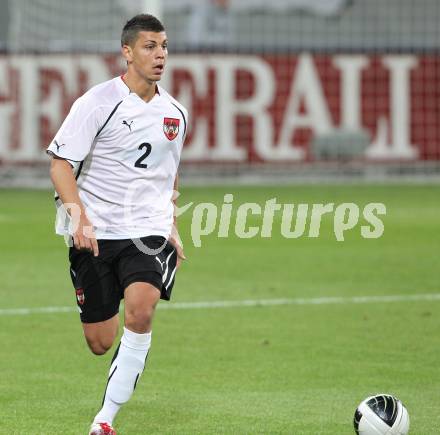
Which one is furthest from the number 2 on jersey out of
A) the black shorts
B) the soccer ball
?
the soccer ball

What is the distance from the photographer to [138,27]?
22.6 feet

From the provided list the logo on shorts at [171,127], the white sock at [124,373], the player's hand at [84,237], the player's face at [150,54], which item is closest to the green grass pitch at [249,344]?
the white sock at [124,373]

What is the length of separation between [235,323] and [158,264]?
3.64 meters

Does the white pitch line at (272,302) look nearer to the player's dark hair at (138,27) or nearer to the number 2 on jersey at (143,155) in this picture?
the number 2 on jersey at (143,155)

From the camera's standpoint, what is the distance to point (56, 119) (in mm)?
22547

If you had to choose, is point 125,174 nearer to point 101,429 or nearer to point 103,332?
point 103,332

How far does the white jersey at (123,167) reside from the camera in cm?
683

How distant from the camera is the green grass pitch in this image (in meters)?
7.18

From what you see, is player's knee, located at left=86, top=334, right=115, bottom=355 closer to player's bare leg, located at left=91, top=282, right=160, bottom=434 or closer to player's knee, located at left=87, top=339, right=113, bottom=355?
player's knee, located at left=87, top=339, right=113, bottom=355

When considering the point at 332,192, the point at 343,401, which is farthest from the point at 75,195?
the point at 332,192

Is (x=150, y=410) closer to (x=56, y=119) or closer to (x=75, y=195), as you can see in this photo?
(x=75, y=195)

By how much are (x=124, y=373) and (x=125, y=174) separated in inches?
41.0

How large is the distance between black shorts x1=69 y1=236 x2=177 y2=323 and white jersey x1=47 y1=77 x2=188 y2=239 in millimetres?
72

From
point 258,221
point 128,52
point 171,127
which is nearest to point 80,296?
point 171,127
